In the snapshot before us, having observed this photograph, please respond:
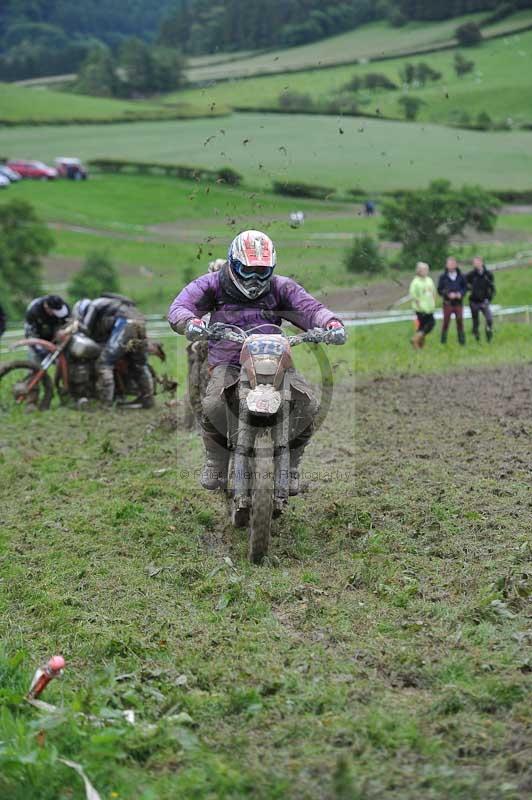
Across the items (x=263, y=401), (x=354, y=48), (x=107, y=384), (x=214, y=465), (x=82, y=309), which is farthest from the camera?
(x=354, y=48)

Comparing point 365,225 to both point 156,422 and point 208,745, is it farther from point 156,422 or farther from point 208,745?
point 208,745

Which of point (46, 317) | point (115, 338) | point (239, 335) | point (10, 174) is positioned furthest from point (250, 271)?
point (10, 174)

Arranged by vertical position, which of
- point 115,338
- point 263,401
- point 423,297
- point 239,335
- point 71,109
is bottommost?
point 115,338

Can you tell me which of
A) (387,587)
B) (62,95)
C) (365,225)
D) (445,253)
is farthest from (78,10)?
(387,587)

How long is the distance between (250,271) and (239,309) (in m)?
0.40

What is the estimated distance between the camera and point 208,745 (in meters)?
5.18

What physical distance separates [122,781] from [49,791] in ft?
1.06

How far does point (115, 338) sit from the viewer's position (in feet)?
50.4

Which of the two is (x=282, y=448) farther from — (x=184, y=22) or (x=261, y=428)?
(x=184, y=22)

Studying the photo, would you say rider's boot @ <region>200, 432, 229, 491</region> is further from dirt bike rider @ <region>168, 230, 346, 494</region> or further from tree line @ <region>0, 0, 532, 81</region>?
tree line @ <region>0, 0, 532, 81</region>

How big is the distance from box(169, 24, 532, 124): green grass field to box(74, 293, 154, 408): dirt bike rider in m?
60.0

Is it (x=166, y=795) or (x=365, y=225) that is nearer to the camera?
(x=166, y=795)

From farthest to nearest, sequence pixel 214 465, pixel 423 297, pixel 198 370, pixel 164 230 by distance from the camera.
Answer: pixel 164 230
pixel 423 297
pixel 198 370
pixel 214 465

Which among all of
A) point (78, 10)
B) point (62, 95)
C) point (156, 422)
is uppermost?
point (78, 10)
